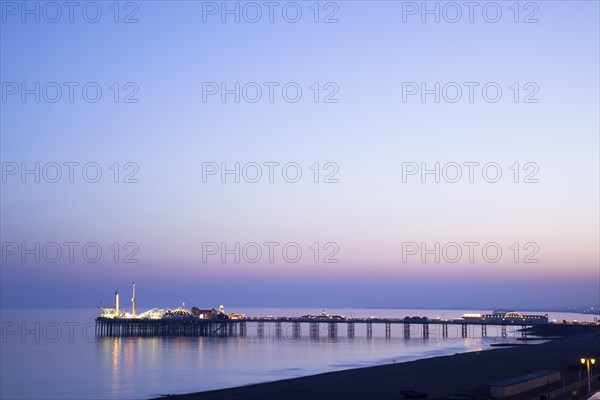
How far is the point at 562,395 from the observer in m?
34.9

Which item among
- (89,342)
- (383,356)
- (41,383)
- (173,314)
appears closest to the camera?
(41,383)

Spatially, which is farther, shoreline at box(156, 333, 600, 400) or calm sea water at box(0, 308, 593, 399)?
calm sea water at box(0, 308, 593, 399)

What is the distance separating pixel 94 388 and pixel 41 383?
6805 mm

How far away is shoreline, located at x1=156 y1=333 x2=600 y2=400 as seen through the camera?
4444cm

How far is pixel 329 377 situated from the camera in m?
55.9

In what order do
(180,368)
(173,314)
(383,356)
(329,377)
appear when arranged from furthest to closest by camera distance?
(173,314)
(383,356)
(180,368)
(329,377)

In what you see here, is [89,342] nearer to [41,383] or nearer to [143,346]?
[143,346]

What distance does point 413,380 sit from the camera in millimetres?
51719

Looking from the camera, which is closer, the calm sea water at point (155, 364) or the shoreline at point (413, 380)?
the shoreline at point (413, 380)

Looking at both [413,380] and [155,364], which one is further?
[155,364]

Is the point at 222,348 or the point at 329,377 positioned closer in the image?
the point at 329,377

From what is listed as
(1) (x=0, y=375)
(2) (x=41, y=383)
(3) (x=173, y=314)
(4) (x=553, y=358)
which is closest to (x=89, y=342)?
(3) (x=173, y=314)

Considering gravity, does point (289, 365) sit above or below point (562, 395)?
below

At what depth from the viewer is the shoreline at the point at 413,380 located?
44.4 m
